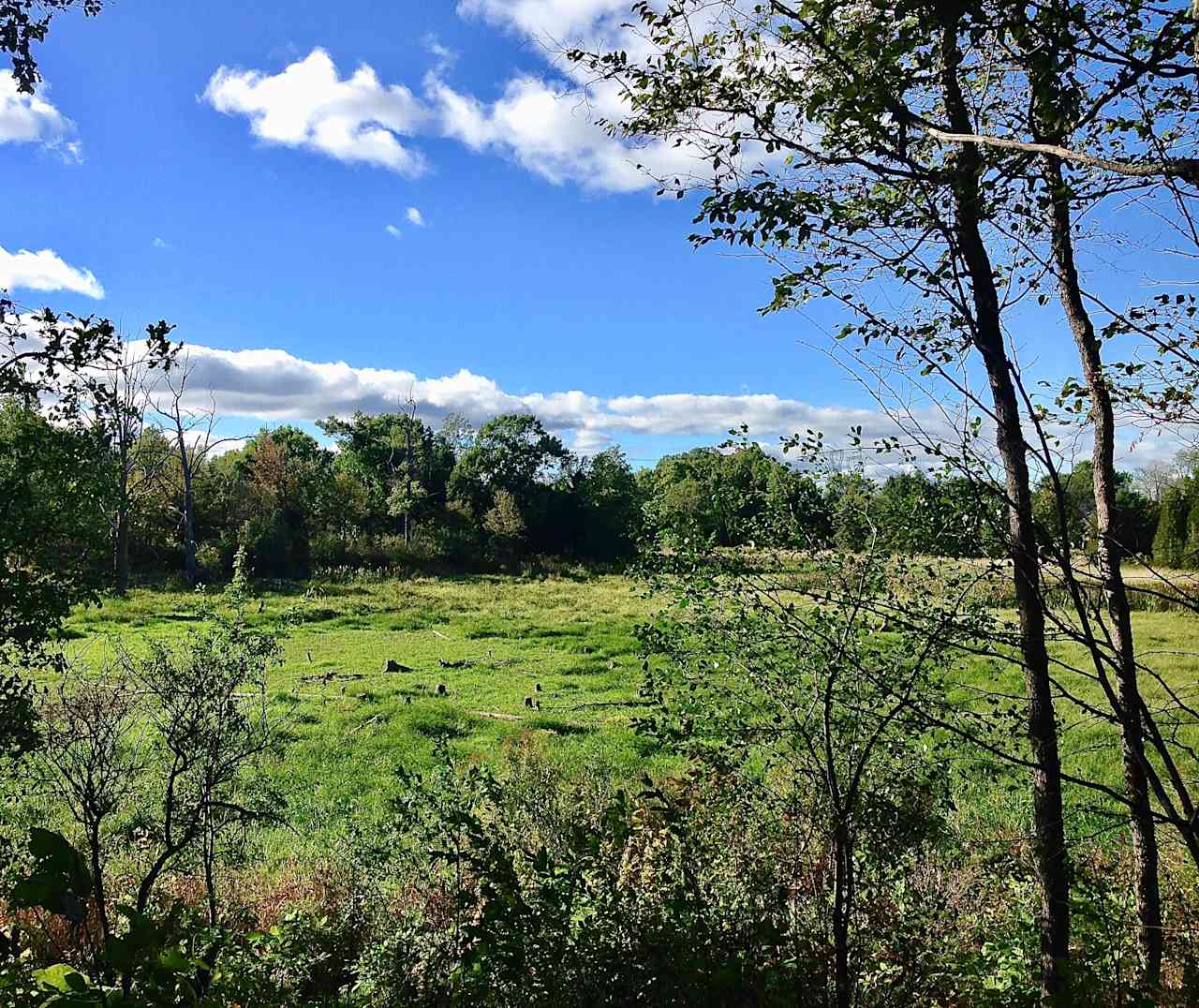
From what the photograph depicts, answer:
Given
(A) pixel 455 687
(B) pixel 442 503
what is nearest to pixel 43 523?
(A) pixel 455 687

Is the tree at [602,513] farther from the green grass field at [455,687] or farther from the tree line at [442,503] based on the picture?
the green grass field at [455,687]

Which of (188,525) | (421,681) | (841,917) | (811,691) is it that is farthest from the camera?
(188,525)

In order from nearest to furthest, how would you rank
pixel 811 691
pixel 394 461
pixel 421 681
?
pixel 811 691
pixel 421 681
pixel 394 461

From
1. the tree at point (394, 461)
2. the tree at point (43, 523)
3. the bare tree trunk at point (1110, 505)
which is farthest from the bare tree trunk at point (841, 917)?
the tree at point (394, 461)

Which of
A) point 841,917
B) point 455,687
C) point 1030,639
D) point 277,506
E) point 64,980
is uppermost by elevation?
point 277,506

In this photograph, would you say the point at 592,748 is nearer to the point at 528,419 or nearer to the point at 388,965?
the point at 388,965

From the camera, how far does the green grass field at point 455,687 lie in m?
9.52

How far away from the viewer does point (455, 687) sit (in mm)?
15828

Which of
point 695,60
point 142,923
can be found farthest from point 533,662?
point 142,923

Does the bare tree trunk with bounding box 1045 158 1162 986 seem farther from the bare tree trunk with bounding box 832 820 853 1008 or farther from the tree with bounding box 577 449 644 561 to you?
the tree with bounding box 577 449 644 561

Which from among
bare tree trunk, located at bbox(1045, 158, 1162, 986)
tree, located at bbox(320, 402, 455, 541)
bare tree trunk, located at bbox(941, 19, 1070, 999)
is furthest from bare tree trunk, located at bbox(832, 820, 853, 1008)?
tree, located at bbox(320, 402, 455, 541)

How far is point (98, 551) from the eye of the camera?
18.5 ft

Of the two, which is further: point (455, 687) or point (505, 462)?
point (505, 462)

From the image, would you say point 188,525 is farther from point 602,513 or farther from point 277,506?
point 602,513
